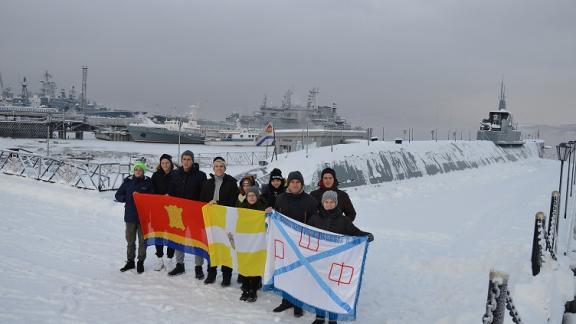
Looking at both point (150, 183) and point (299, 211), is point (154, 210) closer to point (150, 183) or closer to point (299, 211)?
point (150, 183)

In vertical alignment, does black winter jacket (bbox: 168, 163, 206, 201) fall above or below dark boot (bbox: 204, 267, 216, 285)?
above

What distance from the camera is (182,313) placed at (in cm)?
573

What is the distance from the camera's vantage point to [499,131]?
1823 inches

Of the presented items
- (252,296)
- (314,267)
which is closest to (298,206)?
Result: (314,267)

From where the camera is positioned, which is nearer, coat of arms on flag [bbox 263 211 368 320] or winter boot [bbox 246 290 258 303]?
coat of arms on flag [bbox 263 211 368 320]

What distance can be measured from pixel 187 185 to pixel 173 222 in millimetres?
669

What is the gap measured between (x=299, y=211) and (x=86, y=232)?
235 inches

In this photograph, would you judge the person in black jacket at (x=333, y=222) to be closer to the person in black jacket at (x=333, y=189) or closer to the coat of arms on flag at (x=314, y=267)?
the coat of arms on flag at (x=314, y=267)

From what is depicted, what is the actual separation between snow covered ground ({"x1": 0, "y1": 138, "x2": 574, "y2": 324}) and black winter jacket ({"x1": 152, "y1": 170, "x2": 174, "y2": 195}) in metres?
1.31

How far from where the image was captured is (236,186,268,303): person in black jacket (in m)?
6.35

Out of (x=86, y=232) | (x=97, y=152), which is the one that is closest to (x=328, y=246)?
(x=86, y=232)

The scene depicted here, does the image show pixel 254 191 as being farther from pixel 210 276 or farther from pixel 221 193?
pixel 210 276

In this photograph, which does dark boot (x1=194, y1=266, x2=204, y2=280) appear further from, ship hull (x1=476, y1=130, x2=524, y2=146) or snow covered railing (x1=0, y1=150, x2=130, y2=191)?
ship hull (x1=476, y1=130, x2=524, y2=146)

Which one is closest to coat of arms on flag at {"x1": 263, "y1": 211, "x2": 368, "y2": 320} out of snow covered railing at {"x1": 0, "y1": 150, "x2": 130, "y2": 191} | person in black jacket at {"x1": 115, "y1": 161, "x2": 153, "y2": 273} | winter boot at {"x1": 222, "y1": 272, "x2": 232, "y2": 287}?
winter boot at {"x1": 222, "y1": 272, "x2": 232, "y2": 287}
